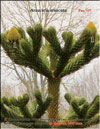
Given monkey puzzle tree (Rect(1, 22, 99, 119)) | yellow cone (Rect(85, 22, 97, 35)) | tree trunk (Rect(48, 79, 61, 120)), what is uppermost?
yellow cone (Rect(85, 22, 97, 35))

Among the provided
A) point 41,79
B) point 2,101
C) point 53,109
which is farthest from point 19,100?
point 41,79

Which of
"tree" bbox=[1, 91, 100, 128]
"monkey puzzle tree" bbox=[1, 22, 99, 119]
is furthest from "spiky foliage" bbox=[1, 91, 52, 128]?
"monkey puzzle tree" bbox=[1, 22, 99, 119]

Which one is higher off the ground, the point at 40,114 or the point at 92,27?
the point at 92,27

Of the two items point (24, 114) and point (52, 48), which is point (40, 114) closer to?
point (24, 114)

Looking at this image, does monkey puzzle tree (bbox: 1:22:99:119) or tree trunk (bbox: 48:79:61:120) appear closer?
monkey puzzle tree (bbox: 1:22:99:119)

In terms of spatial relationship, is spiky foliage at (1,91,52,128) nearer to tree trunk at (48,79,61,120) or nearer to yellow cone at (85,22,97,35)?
tree trunk at (48,79,61,120)

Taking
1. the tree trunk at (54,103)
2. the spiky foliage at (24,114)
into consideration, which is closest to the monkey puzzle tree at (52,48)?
the tree trunk at (54,103)

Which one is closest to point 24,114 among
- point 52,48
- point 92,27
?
point 52,48

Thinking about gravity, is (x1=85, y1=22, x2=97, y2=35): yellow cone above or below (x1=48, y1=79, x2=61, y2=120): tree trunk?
above
